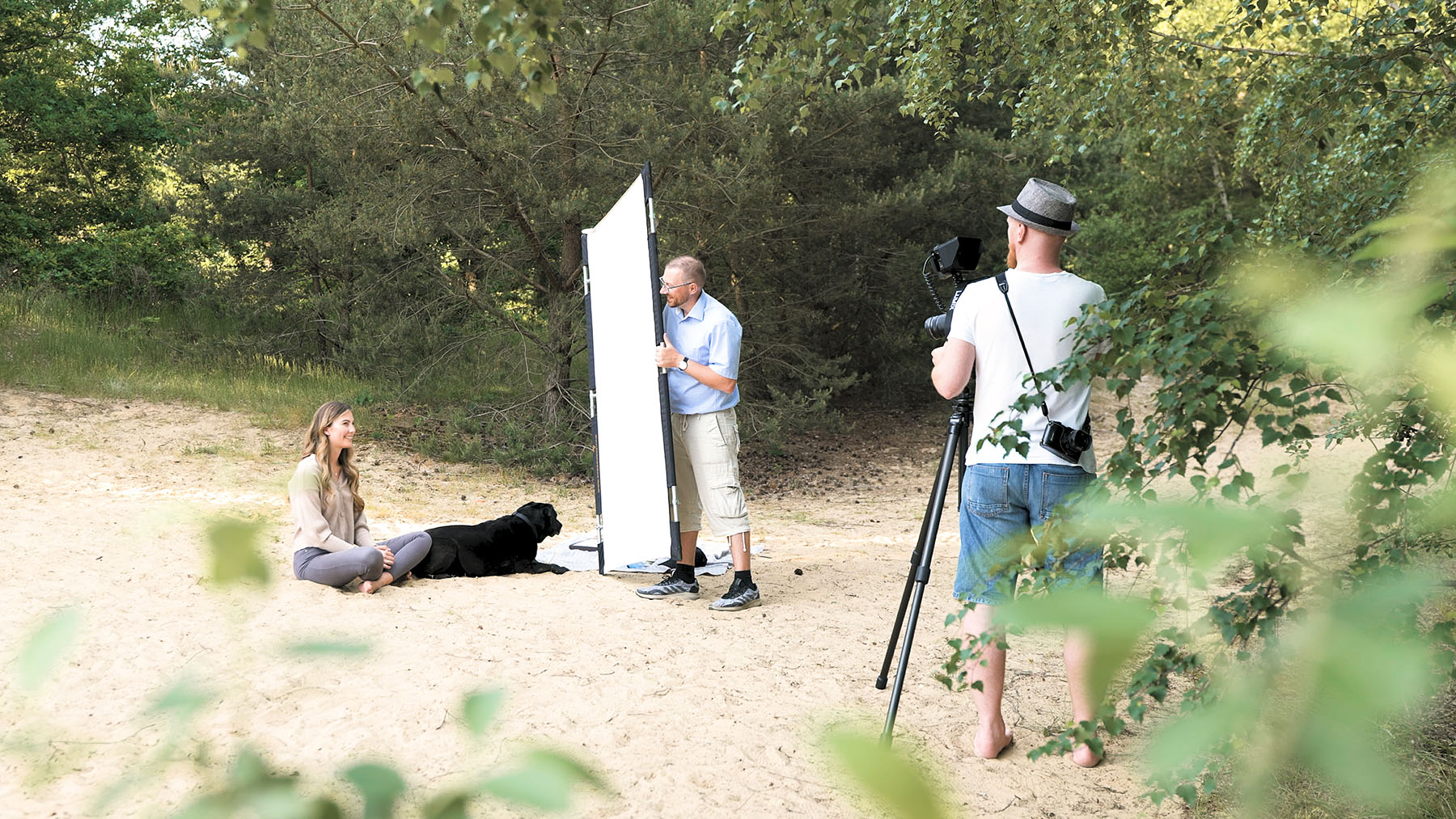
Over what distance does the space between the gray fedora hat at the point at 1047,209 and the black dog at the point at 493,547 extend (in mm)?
3728

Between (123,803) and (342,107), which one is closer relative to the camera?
(123,803)

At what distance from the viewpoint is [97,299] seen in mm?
14523

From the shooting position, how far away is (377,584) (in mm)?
5316

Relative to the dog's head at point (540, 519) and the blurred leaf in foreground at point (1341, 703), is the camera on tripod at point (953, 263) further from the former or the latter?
the dog's head at point (540, 519)


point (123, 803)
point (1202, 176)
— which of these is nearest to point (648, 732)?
point (123, 803)

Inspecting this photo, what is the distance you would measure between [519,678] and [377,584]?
5.24 ft

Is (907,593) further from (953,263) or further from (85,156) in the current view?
(85,156)

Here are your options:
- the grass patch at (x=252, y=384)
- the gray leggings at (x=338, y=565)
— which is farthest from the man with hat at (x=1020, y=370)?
the grass patch at (x=252, y=384)

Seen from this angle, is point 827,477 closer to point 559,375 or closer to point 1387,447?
point 559,375

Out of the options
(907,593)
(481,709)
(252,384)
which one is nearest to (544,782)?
(481,709)

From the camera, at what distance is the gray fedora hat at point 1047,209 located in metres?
3.12

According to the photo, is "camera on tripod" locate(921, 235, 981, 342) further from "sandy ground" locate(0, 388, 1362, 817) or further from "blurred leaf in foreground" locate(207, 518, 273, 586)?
"blurred leaf in foreground" locate(207, 518, 273, 586)

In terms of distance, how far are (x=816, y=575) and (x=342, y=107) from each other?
21.3 ft

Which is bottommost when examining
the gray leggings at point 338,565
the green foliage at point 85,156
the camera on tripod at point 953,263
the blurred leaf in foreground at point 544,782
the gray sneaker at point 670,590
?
the gray sneaker at point 670,590
